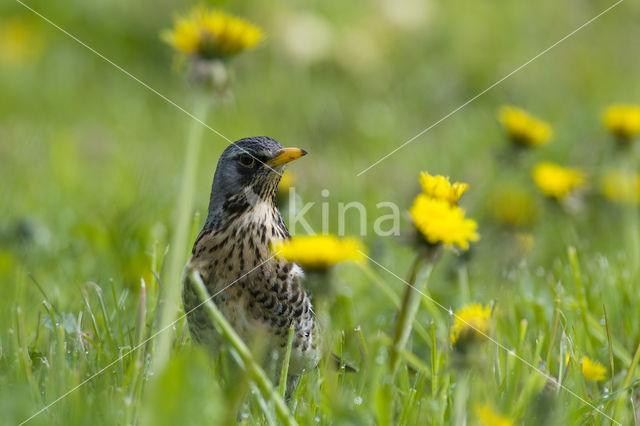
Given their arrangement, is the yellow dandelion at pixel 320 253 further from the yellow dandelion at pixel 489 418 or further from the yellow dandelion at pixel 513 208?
the yellow dandelion at pixel 513 208

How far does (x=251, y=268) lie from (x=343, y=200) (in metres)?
2.30

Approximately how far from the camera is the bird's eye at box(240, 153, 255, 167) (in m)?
2.55

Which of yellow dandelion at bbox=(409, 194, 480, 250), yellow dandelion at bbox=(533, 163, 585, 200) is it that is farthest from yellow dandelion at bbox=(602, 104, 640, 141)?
yellow dandelion at bbox=(409, 194, 480, 250)

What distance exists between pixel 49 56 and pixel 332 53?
2.46 metres

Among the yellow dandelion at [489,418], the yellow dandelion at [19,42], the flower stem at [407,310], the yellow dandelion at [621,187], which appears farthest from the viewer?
the yellow dandelion at [19,42]

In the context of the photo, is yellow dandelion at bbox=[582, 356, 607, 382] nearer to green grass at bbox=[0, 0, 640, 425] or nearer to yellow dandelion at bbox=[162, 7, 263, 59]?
green grass at bbox=[0, 0, 640, 425]

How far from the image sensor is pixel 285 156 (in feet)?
8.22

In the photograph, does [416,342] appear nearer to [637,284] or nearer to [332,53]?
[637,284]

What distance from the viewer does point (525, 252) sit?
11.3 ft

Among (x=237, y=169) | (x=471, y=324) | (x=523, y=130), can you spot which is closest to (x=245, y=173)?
(x=237, y=169)

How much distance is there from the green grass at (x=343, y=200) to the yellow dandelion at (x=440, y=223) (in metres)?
0.06

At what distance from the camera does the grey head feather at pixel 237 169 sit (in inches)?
100

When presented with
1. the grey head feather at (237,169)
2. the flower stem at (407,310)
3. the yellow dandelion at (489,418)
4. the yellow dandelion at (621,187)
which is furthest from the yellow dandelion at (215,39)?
the yellow dandelion at (621,187)

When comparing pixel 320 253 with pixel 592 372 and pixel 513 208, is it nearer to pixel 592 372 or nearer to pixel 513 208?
pixel 592 372
